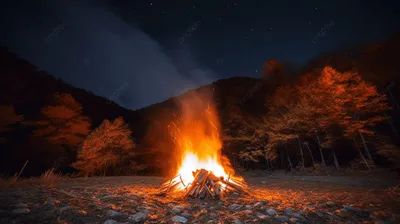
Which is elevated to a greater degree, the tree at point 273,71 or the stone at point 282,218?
the tree at point 273,71

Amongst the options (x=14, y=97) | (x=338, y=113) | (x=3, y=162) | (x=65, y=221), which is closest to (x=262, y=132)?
(x=338, y=113)

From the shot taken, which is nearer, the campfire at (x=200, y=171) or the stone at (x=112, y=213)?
the stone at (x=112, y=213)

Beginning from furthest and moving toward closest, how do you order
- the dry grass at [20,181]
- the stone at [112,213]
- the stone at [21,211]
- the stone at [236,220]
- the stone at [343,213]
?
the dry grass at [20,181], the stone at [343,213], the stone at [112,213], the stone at [236,220], the stone at [21,211]

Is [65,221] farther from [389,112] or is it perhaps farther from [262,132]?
[389,112]

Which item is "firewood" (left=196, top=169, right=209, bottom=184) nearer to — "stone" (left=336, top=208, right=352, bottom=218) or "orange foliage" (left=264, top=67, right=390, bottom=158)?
"stone" (left=336, top=208, right=352, bottom=218)

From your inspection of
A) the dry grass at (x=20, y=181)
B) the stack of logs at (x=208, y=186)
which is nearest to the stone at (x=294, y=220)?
the stack of logs at (x=208, y=186)

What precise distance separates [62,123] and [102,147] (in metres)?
6.84

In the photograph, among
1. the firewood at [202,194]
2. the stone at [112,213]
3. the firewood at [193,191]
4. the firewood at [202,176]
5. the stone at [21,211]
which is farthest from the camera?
the firewood at [202,176]

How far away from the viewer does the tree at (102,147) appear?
17375 mm

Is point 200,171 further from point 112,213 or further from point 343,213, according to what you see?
point 343,213

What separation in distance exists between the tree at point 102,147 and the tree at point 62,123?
3.37m

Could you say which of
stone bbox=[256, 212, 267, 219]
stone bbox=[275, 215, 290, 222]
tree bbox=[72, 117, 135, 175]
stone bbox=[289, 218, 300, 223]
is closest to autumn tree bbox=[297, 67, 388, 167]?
stone bbox=[289, 218, 300, 223]

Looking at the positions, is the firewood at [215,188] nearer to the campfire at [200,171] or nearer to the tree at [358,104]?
the campfire at [200,171]

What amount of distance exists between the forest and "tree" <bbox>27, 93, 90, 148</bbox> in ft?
0.31
